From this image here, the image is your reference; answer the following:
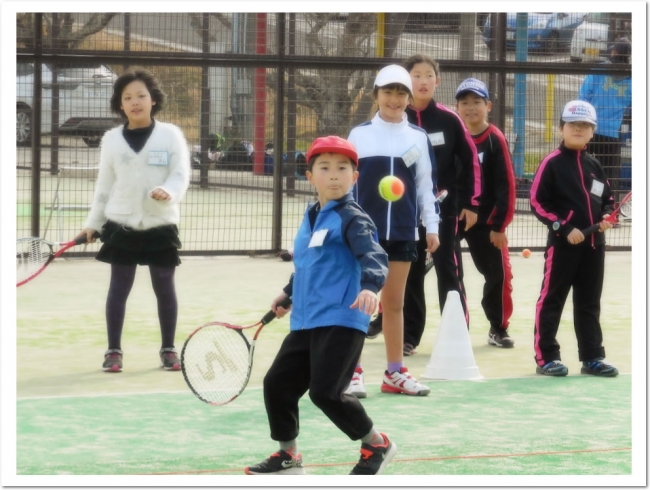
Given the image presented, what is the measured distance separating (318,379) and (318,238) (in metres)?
0.55

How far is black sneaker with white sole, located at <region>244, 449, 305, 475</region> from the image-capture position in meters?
4.74

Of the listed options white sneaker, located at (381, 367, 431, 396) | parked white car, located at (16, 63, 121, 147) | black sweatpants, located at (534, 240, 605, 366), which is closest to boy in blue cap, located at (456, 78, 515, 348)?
black sweatpants, located at (534, 240, 605, 366)

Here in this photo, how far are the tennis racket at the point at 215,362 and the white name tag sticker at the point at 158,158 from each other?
1.97 metres

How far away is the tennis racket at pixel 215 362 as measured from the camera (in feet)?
16.5

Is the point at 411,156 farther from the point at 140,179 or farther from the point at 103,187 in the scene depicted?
the point at 103,187

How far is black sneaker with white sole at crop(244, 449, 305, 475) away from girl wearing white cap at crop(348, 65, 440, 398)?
1316 mm

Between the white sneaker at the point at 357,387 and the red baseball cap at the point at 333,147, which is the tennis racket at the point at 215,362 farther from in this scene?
the white sneaker at the point at 357,387

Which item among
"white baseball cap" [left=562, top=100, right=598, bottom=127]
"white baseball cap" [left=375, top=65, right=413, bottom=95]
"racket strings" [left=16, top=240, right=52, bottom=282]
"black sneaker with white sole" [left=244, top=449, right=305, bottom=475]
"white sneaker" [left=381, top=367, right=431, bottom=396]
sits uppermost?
"white baseball cap" [left=375, top=65, right=413, bottom=95]

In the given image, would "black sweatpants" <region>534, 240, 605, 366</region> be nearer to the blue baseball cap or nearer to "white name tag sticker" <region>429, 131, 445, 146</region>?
"white name tag sticker" <region>429, 131, 445, 146</region>

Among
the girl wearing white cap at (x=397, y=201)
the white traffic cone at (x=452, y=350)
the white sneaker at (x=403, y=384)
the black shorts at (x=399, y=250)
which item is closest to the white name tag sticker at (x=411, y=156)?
the girl wearing white cap at (x=397, y=201)

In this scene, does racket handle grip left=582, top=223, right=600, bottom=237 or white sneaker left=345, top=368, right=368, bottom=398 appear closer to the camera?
white sneaker left=345, top=368, right=368, bottom=398

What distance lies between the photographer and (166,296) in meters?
6.92

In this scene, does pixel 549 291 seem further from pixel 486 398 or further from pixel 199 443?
pixel 199 443

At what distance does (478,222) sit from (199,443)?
3319 millimetres
